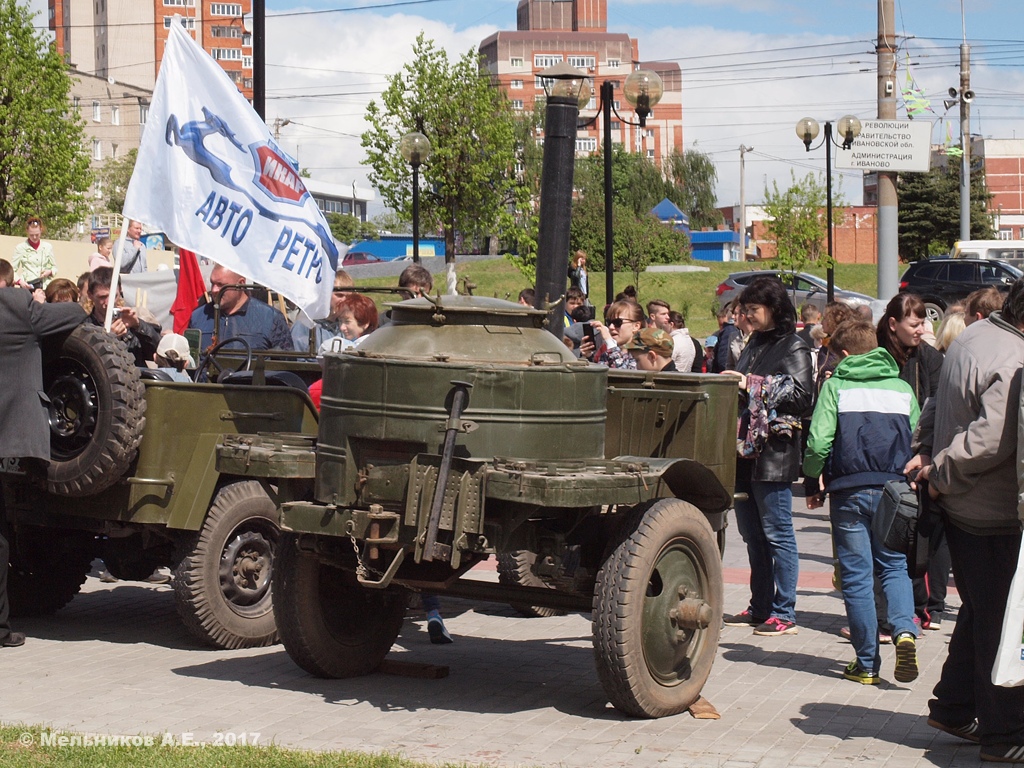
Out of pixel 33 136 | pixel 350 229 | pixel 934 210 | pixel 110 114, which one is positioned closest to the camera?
pixel 33 136

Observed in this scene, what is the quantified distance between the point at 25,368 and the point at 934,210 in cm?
6009

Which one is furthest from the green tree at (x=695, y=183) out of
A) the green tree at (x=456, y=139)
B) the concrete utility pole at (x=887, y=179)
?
the concrete utility pole at (x=887, y=179)

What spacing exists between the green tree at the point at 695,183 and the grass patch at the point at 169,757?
297 feet

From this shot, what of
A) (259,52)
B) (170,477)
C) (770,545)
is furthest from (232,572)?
(259,52)

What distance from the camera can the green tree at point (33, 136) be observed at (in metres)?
34.7

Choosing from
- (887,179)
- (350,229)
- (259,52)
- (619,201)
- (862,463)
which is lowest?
(862,463)

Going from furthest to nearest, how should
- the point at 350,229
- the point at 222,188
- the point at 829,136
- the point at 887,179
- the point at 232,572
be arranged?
the point at 350,229 → the point at 829,136 → the point at 887,179 → the point at 222,188 → the point at 232,572

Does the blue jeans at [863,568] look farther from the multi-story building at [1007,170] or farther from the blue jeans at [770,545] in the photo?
the multi-story building at [1007,170]

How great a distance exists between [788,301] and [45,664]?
4459 mm

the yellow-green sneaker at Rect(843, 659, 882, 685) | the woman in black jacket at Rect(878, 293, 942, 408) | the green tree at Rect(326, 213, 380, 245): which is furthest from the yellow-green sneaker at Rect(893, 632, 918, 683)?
the green tree at Rect(326, 213, 380, 245)

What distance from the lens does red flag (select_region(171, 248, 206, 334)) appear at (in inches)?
400

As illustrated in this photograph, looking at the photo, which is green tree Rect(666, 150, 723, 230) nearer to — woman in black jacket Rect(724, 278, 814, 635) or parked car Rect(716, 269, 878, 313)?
parked car Rect(716, 269, 878, 313)

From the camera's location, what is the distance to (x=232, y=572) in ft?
25.2

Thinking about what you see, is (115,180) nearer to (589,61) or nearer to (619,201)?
(619,201)
